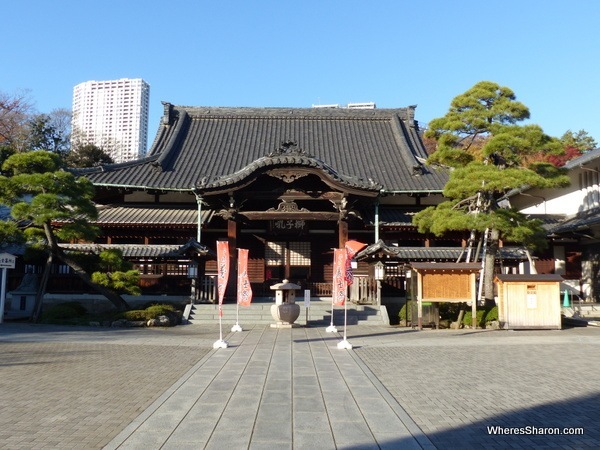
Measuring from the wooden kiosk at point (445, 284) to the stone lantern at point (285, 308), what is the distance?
4.14 metres

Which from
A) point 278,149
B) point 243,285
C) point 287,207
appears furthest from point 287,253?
point 243,285

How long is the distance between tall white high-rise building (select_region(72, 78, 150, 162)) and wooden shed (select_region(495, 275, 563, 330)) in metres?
90.1

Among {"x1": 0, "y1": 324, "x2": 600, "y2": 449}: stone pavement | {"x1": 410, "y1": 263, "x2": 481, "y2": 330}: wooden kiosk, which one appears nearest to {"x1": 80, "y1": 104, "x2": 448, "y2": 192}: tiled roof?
{"x1": 410, "y1": 263, "x2": 481, "y2": 330}: wooden kiosk

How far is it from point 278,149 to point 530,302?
11095 millimetres

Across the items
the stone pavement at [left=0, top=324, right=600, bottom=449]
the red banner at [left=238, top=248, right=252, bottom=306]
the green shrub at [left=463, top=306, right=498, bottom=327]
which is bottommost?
the stone pavement at [left=0, top=324, right=600, bottom=449]

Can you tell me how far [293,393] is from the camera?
759 centimetres

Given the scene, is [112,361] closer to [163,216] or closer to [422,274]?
[422,274]

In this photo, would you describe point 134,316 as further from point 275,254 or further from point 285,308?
point 275,254

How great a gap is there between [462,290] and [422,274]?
1425 millimetres

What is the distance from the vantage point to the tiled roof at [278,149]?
22.5m

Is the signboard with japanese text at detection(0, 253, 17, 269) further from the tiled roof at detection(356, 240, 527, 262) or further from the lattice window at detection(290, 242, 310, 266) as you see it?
the tiled roof at detection(356, 240, 527, 262)

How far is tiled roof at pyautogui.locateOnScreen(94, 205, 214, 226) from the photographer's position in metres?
21.2

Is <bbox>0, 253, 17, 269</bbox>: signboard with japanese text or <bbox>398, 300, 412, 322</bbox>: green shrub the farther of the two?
<bbox>398, 300, 412, 322</bbox>: green shrub

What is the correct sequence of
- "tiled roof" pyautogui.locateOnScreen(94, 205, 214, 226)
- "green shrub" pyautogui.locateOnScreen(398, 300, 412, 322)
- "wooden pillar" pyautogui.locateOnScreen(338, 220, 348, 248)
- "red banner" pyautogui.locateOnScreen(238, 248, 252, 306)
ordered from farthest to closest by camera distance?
"tiled roof" pyautogui.locateOnScreen(94, 205, 214, 226)
"wooden pillar" pyautogui.locateOnScreen(338, 220, 348, 248)
"green shrub" pyautogui.locateOnScreen(398, 300, 412, 322)
"red banner" pyautogui.locateOnScreen(238, 248, 252, 306)
